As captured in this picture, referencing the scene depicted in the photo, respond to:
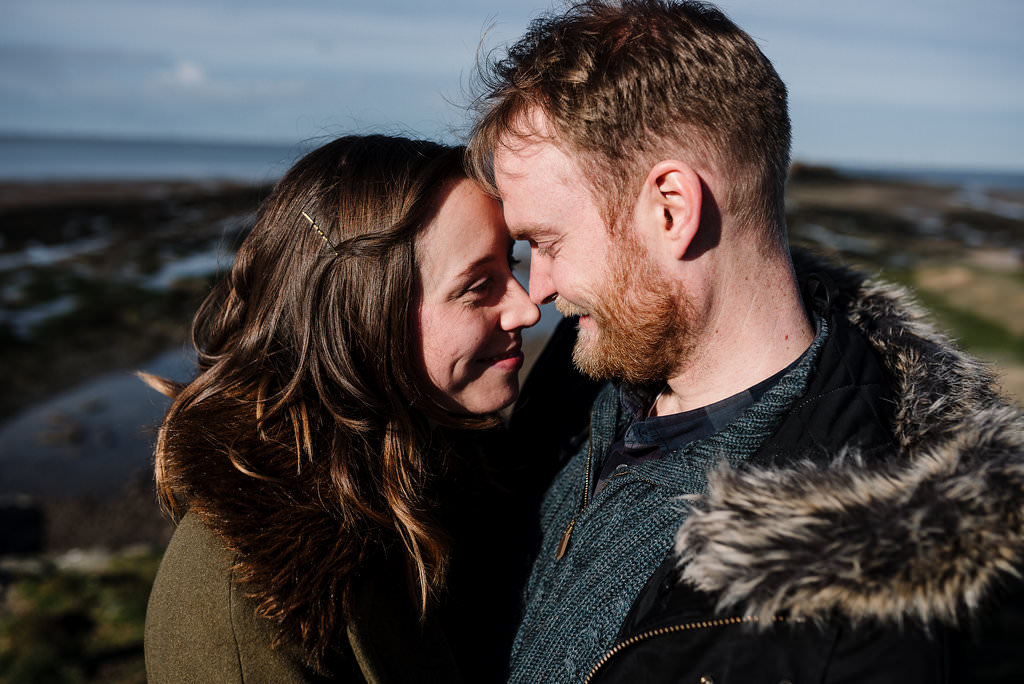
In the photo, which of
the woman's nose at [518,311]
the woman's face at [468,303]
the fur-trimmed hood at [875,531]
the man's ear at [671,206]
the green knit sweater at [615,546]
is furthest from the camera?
the woman's nose at [518,311]

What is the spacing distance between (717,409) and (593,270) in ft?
2.03

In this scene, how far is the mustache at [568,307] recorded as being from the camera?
269cm

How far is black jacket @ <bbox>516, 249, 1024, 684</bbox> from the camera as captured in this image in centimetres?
169

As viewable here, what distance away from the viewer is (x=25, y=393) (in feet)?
39.5

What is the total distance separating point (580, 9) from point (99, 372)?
1304cm

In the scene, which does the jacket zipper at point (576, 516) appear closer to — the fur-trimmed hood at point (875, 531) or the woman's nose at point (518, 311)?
the woman's nose at point (518, 311)

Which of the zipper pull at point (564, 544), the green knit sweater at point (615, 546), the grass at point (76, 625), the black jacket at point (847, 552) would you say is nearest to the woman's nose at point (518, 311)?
the green knit sweater at point (615, 546)

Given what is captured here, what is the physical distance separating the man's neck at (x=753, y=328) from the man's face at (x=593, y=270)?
11cm

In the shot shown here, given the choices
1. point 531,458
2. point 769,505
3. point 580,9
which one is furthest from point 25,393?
point 769,505

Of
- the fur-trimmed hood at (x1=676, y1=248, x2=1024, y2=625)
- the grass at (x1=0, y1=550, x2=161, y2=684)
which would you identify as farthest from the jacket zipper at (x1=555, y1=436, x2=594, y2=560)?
the grass at (x1=0, y1=550, x2=161, y2=684)

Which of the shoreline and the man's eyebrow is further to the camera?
the shoreline

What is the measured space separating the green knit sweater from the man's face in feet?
1.18

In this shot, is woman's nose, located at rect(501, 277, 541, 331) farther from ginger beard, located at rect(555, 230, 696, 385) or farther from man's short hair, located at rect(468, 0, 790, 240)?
man's short hair, located at rect(468, 0, 790, 240)

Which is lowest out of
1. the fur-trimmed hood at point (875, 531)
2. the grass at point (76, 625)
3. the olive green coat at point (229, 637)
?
the grass at point (76, 625)
